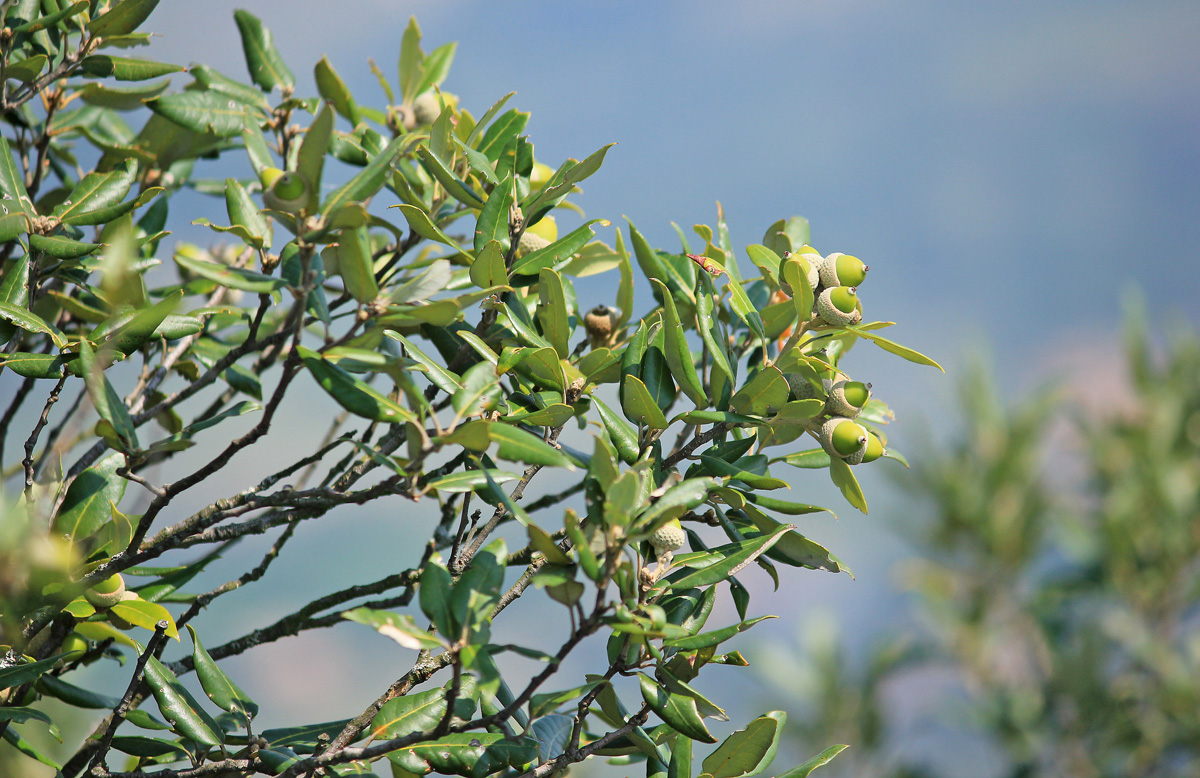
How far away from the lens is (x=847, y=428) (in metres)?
0.84

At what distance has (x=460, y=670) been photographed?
0.68 m

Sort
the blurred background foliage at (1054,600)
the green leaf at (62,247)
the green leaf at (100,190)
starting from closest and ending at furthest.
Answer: the green leaf at (62,247) < the green leaf at (100,190) < the blurred background foliage at (1054,600)

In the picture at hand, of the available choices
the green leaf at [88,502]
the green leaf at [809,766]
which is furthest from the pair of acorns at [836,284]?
the green leaf at [88,502]

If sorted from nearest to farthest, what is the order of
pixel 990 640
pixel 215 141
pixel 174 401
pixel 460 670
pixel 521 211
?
pixel 460 670 → pixel 521 211 → pixel 174 401 → pixel 215 141 → pixel 990 640

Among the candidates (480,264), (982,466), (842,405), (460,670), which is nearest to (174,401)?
(480,264)

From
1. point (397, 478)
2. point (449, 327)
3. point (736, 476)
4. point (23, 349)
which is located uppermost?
point (23, 349)

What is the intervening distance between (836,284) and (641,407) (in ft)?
0.79

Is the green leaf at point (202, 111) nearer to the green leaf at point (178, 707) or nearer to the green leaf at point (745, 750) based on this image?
the green leaf at point (178, 707)

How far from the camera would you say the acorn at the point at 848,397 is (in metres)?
0.84

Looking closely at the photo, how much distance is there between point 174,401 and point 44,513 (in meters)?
0.20

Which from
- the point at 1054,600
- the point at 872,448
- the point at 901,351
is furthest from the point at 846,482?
the point at 1054,600

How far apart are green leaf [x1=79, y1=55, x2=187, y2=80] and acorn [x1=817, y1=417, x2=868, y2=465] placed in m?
0.96

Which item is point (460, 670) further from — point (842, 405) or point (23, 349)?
point (23, 349)

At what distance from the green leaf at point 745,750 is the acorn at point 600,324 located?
0.49m
